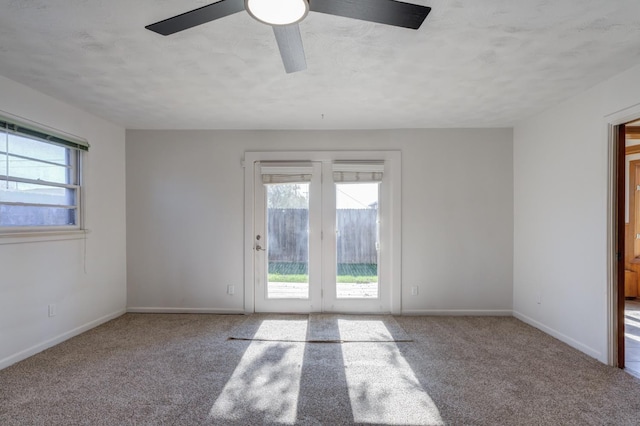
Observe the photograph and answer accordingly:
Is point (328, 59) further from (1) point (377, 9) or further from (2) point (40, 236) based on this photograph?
(2) point (40, 236)

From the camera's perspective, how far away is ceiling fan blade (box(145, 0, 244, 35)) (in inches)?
55.9

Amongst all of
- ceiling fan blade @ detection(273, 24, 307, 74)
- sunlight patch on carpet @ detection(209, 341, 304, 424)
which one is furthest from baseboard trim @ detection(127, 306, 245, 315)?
ceiling fan blade @ detection(273, 24, 307, 74)

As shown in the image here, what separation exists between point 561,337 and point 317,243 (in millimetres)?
2749

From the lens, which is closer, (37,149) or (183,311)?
(37,149)

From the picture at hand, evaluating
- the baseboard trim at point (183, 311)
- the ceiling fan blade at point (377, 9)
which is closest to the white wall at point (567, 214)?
the ceiling fan blade at point (377, 9)

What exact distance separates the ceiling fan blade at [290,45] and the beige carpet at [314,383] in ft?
7.23

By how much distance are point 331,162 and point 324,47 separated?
2017 mm

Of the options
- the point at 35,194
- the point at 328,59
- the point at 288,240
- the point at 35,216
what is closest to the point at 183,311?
the point at 288,240

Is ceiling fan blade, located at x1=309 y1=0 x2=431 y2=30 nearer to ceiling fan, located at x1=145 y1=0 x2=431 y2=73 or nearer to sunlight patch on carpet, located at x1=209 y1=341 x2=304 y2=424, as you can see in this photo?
ceiling fan, located at x1=145 y1=0 x2=431 y2=73

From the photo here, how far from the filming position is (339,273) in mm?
4184

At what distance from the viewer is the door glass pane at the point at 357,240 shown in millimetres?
4172

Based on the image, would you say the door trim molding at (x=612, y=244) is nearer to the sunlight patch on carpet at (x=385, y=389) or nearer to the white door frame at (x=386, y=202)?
the sunlight patch on carpet at (x=385, y=389)

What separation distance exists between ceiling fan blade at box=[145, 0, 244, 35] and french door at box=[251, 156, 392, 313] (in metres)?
2.56

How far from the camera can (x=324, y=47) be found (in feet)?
7.19
